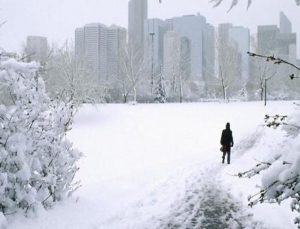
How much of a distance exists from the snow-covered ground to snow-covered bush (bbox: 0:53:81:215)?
438 mm

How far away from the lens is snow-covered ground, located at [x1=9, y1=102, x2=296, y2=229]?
349 inches

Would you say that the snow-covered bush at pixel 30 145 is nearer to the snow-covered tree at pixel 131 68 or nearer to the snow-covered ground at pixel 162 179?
the snow-covered ground at pixel 162 179

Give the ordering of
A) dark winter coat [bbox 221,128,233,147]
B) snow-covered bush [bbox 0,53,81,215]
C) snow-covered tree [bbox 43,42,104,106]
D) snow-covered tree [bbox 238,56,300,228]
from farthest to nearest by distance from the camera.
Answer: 1. snow-covered tree [bbox 43,42,104,106]
2. dark winter coat [bbox 221,128,233,147]
3. snow-covered bush [bbox 0,53,81,215]
4. snow-covered tree [bbox 238,56,300,228]

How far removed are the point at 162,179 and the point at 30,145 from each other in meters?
6.93

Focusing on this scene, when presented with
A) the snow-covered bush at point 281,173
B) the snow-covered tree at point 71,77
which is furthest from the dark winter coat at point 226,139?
the snow-covered tree at point 71,77

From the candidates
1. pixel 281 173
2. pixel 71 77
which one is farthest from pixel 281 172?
pixel 71 77

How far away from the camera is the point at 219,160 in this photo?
2028 centimetres

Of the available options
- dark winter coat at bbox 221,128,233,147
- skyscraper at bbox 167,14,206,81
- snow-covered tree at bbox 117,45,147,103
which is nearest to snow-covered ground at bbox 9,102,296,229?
dark winter coat at bbox 221,128,233,147

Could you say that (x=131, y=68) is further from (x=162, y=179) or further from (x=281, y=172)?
(x=281, y=172)

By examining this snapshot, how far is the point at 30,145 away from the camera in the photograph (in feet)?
28.0

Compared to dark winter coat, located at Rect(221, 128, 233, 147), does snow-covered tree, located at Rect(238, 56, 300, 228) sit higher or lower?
higher

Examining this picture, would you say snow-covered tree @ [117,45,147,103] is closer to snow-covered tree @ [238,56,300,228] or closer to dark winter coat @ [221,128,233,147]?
dark winter coat @ [221,128,233,147]

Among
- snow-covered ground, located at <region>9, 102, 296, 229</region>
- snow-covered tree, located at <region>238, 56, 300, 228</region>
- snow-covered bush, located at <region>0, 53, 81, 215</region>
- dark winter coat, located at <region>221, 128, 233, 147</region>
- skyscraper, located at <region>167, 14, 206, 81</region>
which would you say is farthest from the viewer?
skyscraper, located at <region>167, 14, 206, 81</region>

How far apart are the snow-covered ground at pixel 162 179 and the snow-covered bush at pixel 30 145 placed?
438 mm
